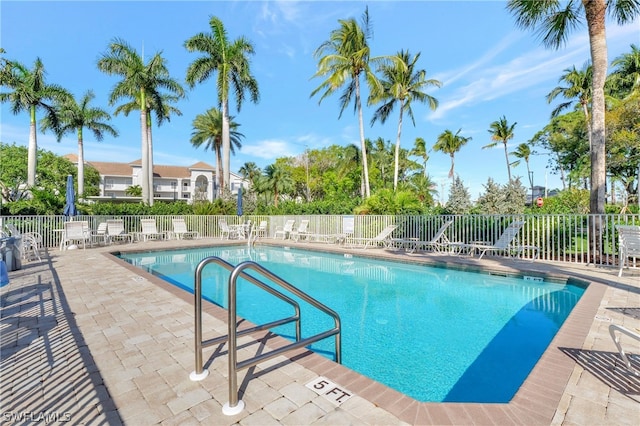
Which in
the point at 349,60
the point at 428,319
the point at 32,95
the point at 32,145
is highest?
the point at 349,60

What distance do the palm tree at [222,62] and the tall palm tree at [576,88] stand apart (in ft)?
87.6

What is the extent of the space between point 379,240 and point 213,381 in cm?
1087

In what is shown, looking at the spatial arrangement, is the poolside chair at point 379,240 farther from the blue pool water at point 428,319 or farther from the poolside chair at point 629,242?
the poolside chair at point 629,242

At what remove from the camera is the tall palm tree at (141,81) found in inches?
863

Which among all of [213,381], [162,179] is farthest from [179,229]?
[162,179]

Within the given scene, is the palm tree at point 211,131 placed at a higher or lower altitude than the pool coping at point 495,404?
higher

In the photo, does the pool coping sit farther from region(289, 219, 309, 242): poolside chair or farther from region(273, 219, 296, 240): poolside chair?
region(273, 219, 296, 240): poolside chair

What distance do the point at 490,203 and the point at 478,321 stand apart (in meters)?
10.5

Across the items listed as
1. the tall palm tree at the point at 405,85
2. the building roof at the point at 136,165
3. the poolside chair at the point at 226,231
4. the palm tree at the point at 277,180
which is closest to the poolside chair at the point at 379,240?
the poolside chair at the point at 226,231

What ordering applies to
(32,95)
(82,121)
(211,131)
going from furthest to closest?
1. (211,131)
2. (82,121)
3. (32,95)

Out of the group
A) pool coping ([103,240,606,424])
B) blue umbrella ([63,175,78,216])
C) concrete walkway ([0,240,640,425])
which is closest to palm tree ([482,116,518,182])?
concrete walkway ([0,240,640,425])

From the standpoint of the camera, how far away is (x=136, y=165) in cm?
5044

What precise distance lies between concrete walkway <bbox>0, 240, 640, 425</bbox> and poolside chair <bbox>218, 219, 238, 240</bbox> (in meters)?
12.8

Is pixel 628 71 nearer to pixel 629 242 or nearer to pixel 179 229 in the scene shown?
pixel 629 242
